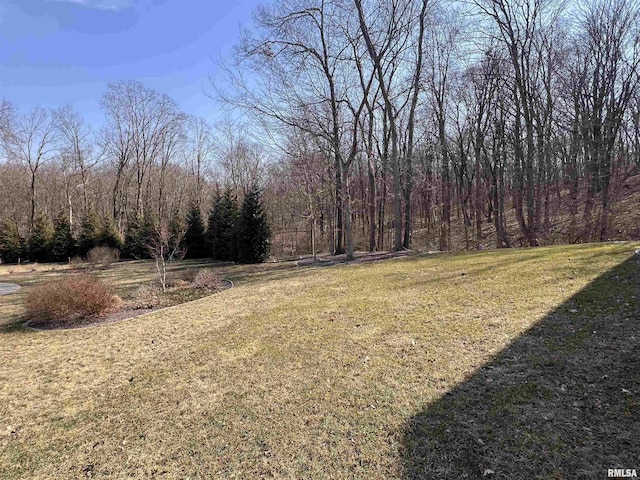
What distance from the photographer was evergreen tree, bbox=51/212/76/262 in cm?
2211

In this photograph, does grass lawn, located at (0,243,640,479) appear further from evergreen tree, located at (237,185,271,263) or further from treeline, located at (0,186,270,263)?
treeline, located at (0,186,270,263)

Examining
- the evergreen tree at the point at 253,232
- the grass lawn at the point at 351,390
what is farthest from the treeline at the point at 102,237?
the grass lawn at the point at 351,390

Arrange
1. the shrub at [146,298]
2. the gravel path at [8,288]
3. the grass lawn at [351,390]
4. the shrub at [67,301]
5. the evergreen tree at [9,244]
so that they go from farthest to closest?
1. the evergreen tree at [9,244]
2. the gravel path at [8,288]
3. the shrub at [146,298]
4. the shrub at [67,301]
5. the grass lawn at [351,390]

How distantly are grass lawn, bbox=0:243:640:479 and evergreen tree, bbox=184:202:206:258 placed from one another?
16.1 meters

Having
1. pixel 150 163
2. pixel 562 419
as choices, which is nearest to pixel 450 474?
pixel 562 419

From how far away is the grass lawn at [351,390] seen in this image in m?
2.33

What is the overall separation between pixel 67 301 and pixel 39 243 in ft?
69.7

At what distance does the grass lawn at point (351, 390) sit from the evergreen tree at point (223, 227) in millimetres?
12906

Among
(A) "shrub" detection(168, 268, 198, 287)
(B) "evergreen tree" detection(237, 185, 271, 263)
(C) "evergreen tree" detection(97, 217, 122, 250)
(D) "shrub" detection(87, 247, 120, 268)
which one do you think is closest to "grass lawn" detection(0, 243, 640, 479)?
(A) "shrub" detection(168, 268, 198, 287)

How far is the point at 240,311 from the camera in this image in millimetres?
6273

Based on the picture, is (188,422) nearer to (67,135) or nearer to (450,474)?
(450,474)

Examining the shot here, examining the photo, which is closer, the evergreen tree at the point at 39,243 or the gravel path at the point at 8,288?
the gravel path at the point at 8,288

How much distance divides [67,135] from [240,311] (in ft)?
98.7

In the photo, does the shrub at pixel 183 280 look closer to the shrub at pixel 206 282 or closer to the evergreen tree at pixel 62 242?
the shrub at pixel 206 282
